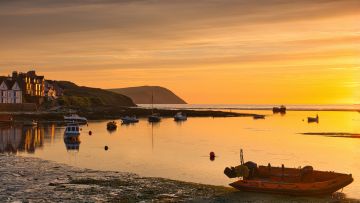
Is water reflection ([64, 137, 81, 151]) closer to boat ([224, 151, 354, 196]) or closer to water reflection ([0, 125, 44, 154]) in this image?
water reflection ([0, 125, 44, 154])

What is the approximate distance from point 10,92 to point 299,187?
141m

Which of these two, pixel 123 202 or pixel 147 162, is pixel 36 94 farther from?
pixel 123 202

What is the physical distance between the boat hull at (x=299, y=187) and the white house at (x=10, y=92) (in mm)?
136622

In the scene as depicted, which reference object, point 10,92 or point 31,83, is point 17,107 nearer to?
point 10,92

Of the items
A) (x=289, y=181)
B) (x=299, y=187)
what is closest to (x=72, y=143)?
(x=289, y=181)

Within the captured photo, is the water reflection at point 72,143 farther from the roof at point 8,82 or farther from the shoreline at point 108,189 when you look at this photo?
the roof at point 8,82

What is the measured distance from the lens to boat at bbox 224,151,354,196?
1272 inches

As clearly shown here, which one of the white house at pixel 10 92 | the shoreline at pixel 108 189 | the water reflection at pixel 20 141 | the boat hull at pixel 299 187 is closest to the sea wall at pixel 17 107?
the white house at pixel 10 92

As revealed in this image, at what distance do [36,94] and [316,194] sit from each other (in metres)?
157

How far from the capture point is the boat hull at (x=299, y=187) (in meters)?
32.2

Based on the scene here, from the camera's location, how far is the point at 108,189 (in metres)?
33.8

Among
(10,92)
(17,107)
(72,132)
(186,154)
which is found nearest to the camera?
(186,154)

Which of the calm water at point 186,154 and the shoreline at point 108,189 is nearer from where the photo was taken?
the shoreline at point 108,189

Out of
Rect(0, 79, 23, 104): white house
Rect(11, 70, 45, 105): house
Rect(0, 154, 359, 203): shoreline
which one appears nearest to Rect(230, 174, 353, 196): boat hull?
Rect(0, 154, 359, 203): shoreline
